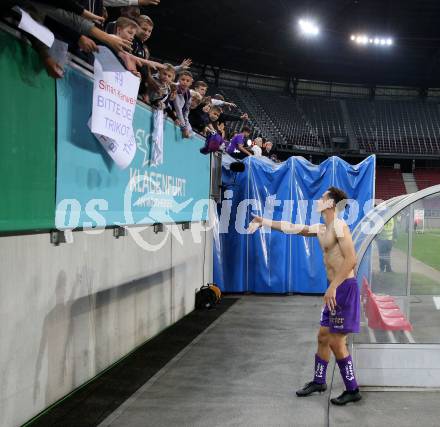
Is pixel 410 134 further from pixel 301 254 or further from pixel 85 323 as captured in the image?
pixel 85 323

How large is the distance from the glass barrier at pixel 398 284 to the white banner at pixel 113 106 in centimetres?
265

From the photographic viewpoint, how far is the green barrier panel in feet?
11.3

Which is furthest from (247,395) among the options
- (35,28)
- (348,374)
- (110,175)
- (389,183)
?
(389,183)

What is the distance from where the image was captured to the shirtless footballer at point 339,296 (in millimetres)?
4406

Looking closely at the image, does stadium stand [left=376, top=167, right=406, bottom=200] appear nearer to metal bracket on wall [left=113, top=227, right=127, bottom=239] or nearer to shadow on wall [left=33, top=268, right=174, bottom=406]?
shadow on wall [left=33, top=268, right=174, bottom=406]

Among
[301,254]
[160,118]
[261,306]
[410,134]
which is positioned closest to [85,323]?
[160,118]

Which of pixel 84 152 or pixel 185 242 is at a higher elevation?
pixel 84 152

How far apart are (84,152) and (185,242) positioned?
3921 millimetres

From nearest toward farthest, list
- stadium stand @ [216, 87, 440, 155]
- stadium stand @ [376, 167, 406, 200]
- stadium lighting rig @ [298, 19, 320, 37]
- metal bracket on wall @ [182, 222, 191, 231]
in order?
metal bracket on wall @ [182, 222, 191, 231], stadium lighting rig @ [298, 19, 320, 37], stadium stand @ [216, 87, 440, 155], stadium stand @ [376, 167, 406, 200]

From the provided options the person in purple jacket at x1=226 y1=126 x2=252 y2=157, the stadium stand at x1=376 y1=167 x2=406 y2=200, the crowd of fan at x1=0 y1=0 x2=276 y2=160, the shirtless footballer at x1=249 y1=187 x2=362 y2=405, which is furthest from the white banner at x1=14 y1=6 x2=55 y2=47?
the stadium stand at x1=376 y1=167 x2=406 y2=200

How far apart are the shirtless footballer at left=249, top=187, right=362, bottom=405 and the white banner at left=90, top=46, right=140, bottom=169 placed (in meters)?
1.47

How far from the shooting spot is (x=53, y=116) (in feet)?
13.3

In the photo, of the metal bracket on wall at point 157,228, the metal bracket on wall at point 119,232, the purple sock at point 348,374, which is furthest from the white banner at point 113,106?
the purple sock at point 348,374

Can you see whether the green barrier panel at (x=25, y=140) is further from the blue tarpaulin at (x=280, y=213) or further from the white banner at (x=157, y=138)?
the blue tarpaulin at (x=280, y=213)
